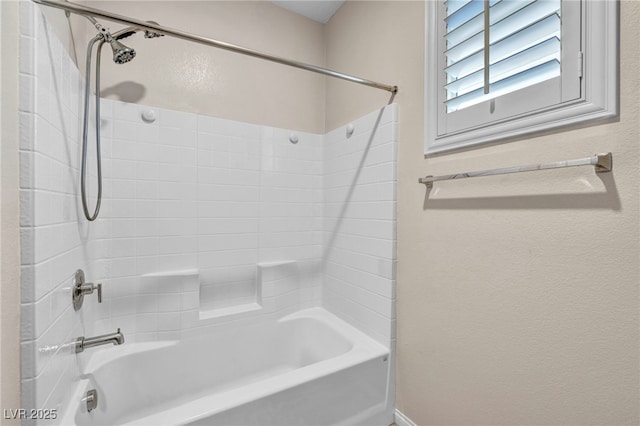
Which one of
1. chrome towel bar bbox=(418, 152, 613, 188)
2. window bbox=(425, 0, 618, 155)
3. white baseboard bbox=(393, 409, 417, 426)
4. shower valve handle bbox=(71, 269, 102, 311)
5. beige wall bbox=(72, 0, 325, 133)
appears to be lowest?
white baseboard bbox=(393, 409, 417, 426)

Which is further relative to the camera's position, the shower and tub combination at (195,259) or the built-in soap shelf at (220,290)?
the built-in soap shelf at (220,290)

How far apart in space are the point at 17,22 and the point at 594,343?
1.94 m

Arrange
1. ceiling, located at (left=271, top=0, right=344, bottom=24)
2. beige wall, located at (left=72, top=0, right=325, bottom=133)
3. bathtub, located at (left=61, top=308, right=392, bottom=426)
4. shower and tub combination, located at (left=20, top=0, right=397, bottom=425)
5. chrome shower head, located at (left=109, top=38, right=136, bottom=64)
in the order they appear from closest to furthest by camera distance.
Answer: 1. shower and tub combination, located at (left=20, top=0, right=397, bottom=425)
2. bathtub, located at (left=61, top=308, right=392, bottom=426)
3. chrome shower head, located at (left=109, top=38, right=136, bottom=64)
4. beige wall, located at (left=72, top=0, right=325, bottom=133)
5. ceiling, located at (left=271, top=0, right=344, bottom=24)

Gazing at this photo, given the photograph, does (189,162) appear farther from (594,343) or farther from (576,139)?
(594,343)

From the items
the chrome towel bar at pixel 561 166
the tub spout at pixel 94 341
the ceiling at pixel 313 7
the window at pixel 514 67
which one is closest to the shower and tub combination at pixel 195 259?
the tub spout at pixel 94 341

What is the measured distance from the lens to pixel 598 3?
2.77 ft

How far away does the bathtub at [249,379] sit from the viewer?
1.16 meters

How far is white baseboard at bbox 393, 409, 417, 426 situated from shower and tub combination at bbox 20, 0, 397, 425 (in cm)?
9

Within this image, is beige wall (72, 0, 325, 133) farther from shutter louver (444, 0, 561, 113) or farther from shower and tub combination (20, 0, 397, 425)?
shutter louver (444, 0, 561, 113)

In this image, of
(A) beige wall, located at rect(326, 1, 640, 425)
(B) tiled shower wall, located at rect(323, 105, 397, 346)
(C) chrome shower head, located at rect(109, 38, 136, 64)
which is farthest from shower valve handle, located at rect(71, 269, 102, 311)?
(A) beige wall, located at rect(326, 1, 640, 425)

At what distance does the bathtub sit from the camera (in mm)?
1157

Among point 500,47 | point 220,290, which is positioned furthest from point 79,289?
point 500,47

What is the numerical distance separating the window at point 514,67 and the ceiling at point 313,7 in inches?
39.0

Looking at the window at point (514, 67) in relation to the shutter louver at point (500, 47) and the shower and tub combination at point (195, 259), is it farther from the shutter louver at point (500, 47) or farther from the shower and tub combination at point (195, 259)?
the shower and tub combination at point (195, 259)
